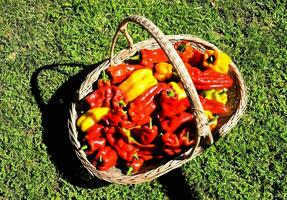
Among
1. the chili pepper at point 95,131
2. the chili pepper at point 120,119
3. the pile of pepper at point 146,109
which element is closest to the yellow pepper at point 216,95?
the pile of pepper at point 146,109

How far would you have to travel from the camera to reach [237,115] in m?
3.82

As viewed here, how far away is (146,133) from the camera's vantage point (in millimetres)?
3801

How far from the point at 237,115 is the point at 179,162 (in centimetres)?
58

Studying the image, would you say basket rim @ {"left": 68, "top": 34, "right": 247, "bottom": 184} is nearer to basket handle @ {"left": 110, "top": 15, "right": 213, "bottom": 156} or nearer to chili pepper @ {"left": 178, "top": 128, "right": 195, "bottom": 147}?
chili pepper @ {"left": 178, "top": 128, "right": 195, "bottom": 147}

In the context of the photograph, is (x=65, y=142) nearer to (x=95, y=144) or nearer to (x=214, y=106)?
(x=95, y=144)

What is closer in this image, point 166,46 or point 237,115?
point 166,46

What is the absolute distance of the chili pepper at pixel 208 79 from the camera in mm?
3922

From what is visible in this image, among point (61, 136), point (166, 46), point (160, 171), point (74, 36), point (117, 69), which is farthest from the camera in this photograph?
point (74, 36)

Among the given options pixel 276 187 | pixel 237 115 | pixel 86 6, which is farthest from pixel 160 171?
pixel 86 6

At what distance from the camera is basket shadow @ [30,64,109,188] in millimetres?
4277

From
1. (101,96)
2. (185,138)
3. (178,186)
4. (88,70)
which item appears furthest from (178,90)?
(88,70)

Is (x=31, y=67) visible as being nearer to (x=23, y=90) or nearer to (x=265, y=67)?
(x=23, y=90)

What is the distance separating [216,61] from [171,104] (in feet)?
1.80

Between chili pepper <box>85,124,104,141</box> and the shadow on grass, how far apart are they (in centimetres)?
50
